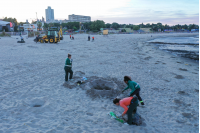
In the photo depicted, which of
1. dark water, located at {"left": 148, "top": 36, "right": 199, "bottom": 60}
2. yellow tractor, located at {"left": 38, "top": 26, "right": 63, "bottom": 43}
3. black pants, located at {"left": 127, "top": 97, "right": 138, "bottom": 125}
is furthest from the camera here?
yellow tractor, located at {"left": 38, "top": 26, "right": 63, "bottom": 43}

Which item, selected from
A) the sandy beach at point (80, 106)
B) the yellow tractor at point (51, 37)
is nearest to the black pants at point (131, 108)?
the sandy beach at point (80, 106)

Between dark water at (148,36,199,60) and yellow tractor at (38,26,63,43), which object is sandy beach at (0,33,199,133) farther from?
yellow tractor at (38,26,63,43)

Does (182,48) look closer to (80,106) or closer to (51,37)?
(51,37)

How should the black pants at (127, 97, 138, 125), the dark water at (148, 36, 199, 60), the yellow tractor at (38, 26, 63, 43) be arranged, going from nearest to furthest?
the black pants at (127, 97, 138, 125) → the dark water at (148, 36, 199, 60) → the yellow tractor at (38, 26, 63, 43)

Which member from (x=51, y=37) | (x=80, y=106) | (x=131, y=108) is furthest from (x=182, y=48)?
(x=80, y=106)

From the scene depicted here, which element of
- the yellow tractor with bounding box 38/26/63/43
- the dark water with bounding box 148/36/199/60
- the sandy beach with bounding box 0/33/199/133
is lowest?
the sandy beach with bounding box 0/33/199/133

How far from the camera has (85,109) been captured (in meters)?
5.61

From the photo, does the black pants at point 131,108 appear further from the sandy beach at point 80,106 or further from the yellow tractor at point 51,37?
the yellow tractor at point 51,37

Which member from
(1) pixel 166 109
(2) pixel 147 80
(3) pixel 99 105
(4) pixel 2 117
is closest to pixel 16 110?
(4) pixel 2 117

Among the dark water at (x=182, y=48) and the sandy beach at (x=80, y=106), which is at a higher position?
the dark water at (x=182, y=48)

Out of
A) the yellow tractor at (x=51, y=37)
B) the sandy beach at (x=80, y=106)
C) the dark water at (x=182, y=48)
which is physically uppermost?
the yellow tractor at (x=51, y=37)

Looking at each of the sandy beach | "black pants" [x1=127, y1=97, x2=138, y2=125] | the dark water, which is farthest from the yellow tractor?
"black pants" [x1=127, y1=97, x2=138, y2=125]

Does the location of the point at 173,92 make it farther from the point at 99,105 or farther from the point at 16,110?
the point at 16,110

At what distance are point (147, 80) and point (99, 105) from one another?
4.62 meters
